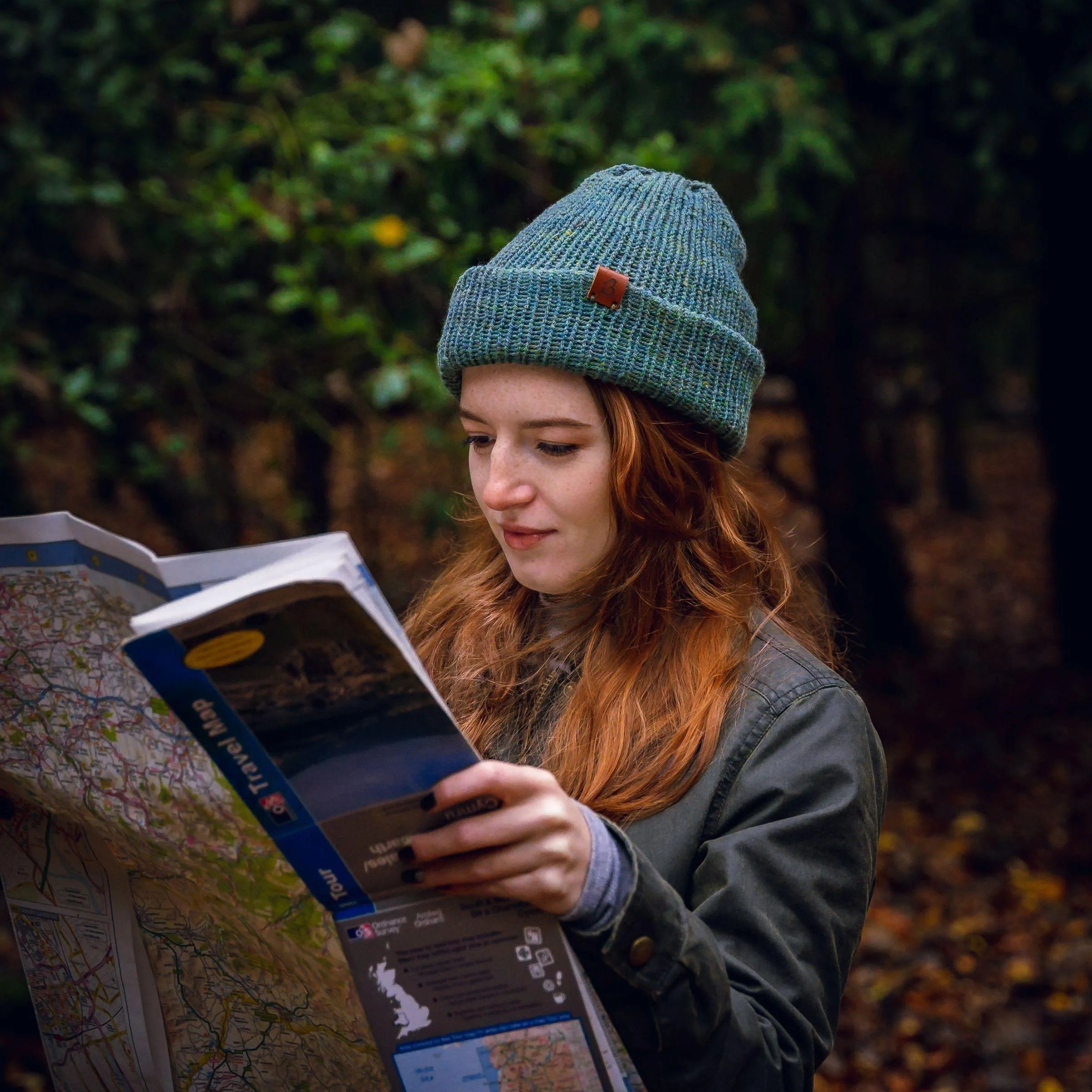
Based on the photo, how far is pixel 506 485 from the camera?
153 centimetres

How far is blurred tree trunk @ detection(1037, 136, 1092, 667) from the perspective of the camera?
6.22 meters

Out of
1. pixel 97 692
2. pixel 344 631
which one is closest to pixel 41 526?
pixel 97 692

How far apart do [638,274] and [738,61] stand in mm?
3775

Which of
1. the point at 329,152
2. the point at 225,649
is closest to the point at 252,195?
the point at 329,152

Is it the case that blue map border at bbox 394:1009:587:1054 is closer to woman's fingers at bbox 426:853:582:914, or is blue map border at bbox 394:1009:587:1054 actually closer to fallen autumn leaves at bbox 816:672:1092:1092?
woman's fingers at bbox 426:853:582:914

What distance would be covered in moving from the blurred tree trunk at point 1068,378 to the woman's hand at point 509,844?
5.86 m

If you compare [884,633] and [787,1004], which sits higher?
[787,1004]

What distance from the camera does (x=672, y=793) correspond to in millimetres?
1462

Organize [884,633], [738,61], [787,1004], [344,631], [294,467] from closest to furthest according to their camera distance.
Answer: [344,631]
[787,1004]
[738,61]
[294,467]
[884,633]

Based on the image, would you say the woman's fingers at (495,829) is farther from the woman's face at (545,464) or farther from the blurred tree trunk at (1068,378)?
the blurred tree trunk at (1068,378)

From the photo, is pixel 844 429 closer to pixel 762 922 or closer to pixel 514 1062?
pixel 762 922

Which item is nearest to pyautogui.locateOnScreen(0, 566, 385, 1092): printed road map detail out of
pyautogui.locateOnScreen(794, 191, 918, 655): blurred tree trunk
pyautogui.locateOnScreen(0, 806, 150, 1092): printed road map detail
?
pyautogui.locateOnScreen(0, 806, 150, 1092): printed road map detail

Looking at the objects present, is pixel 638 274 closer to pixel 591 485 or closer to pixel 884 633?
pixel 591 485

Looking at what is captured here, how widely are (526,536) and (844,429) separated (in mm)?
5885
